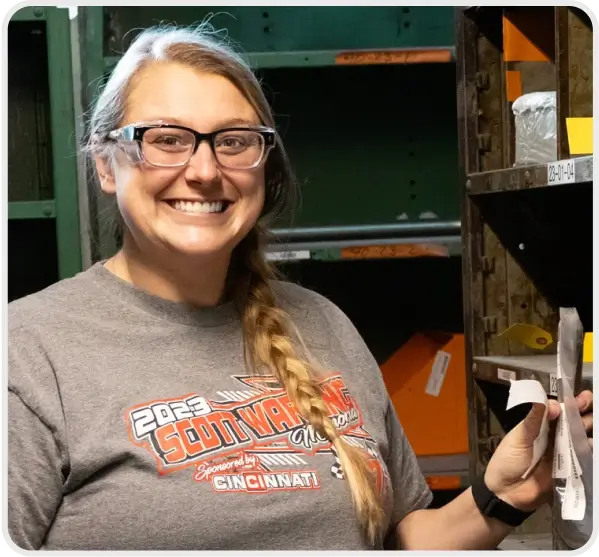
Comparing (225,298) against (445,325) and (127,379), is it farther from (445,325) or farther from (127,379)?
(445,325)

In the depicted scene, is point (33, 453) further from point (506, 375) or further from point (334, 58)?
point (334, 58)

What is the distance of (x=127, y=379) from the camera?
49.0 inches

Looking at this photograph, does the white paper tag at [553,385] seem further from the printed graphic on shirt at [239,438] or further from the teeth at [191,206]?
the teeth at [191,206]

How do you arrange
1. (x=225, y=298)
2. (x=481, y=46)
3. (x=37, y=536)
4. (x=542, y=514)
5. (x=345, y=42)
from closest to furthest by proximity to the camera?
(x=37, y=536) < (x=225, y=298) < (x=481, y=46) < (x=542, y=514) < (x=345, y=42)

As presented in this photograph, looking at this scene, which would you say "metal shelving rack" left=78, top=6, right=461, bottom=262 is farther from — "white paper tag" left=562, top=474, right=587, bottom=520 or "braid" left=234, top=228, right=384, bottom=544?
"white paper tag" left=562, top=474, right=587, bottom=520

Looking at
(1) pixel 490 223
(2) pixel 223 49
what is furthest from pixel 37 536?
(1) pixel 490 223

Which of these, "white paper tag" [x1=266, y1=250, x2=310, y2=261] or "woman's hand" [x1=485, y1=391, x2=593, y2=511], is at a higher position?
"white paper tag" [x1=266, y1=250, x2=310, y2=261]

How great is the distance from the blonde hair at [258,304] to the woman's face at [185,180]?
25 millimetres

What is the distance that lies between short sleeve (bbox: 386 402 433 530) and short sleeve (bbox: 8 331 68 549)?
55 cm

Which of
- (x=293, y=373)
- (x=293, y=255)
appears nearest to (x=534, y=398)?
(x=293, y=373)

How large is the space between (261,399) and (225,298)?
0.22m

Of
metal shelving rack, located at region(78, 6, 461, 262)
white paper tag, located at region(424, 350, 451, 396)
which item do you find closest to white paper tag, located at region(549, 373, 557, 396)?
metal shelving rack, located at region(78, 6, 461, 262)

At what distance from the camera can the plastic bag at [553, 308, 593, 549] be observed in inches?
48.6

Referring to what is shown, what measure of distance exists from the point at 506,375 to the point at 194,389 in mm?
857
